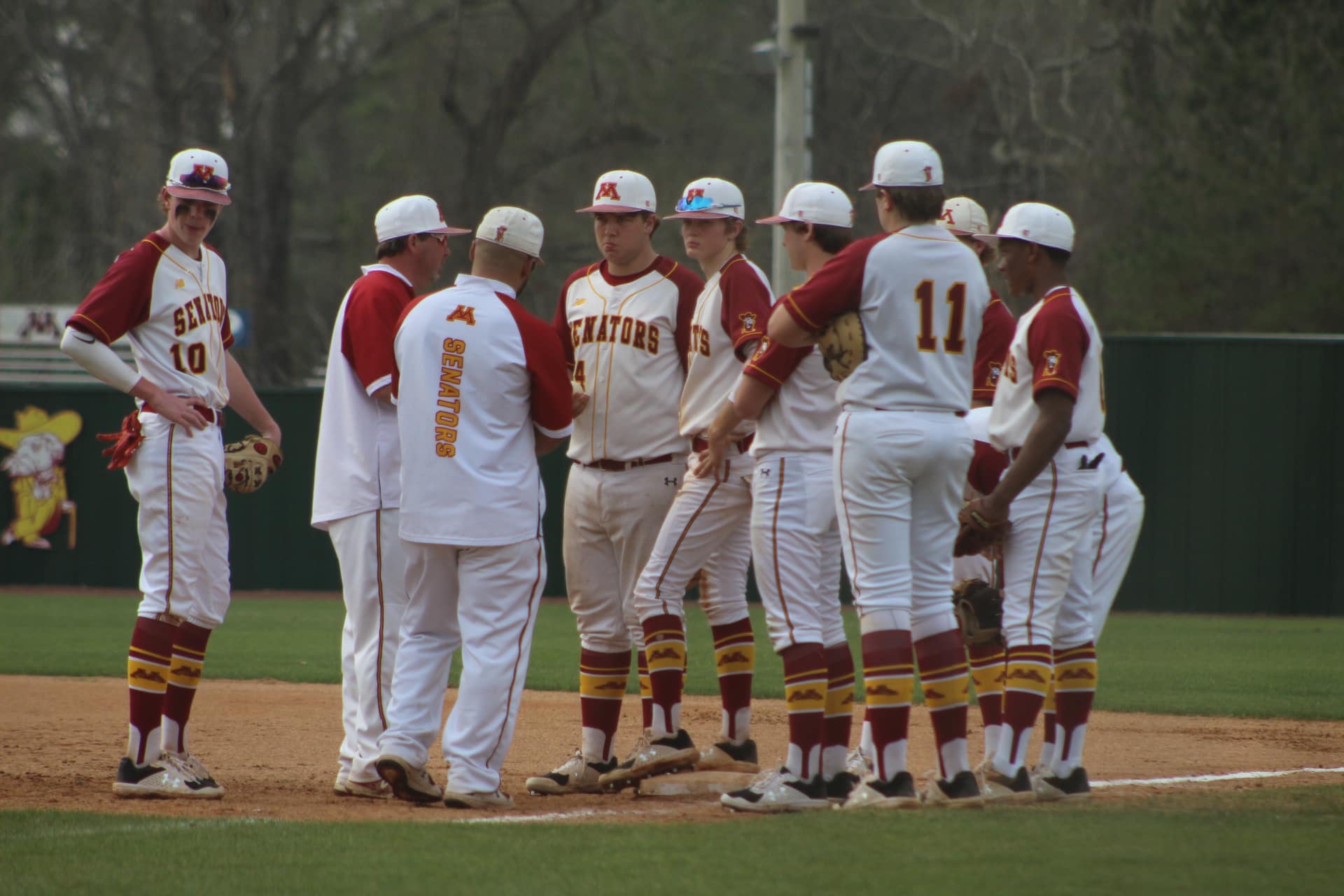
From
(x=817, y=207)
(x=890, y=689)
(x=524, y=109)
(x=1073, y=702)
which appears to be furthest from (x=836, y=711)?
(x=524, y=109)

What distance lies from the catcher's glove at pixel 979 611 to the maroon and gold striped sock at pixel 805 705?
0.82m

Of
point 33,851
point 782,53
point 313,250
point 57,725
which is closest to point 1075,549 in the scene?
point 33,851

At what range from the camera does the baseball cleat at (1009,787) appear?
16.5 feet

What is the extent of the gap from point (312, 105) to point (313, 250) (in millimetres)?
7261

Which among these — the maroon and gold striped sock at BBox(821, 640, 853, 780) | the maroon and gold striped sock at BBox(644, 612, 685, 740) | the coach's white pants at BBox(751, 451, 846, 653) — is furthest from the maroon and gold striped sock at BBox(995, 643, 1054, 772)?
the maroon and gold striped sock at BBox(644, 612, 685, 740)

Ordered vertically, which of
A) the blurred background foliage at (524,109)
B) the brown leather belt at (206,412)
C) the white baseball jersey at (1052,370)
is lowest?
the brown leather belt at (206,412)

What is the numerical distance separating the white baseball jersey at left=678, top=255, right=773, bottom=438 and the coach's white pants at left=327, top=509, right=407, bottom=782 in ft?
3.86

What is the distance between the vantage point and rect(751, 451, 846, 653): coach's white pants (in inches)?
202

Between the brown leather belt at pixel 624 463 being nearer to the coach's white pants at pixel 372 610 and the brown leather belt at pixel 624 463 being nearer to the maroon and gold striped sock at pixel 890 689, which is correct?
the coach's white pants at pixel 372 610

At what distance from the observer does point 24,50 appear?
82.1 ft

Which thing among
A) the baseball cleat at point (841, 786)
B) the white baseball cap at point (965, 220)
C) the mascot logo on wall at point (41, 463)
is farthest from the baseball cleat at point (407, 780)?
the mascot logo on wall at point (41, 463)

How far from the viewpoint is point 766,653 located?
35.3ft

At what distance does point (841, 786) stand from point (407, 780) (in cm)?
147

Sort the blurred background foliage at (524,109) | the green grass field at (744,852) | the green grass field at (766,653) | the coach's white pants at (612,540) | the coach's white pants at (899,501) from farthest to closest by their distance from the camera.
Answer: the blurred background foliage at (524,109) < the green grass field at (766,653) < the coach's white pants at (612,540) < the coach's white pants at (899,501) < the green grass field at (744,852)
